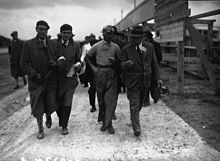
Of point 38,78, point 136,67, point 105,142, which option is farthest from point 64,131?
point 136,67

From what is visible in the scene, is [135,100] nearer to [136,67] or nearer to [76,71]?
[136,67]

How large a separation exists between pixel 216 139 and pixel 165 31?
5.49 meters

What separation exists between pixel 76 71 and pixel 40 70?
711 millimetres

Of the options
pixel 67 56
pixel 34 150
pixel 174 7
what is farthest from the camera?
pixel 174 7

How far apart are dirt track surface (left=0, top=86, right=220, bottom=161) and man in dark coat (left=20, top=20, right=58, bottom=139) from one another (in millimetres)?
472

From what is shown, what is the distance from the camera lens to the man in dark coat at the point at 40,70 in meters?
4.24

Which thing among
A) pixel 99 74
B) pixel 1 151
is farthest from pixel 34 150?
pixel 99 74

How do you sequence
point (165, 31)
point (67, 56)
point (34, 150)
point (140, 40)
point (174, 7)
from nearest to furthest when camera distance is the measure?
point (34, 150), point (140, 40), point (67, 56), point (174, 7), point (165, 31)

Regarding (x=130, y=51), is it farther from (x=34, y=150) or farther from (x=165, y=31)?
(x=165, y=31)

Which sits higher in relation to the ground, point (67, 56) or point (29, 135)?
point (67, 56)

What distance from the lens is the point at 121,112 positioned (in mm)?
6148

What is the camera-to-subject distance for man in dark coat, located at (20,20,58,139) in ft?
13.9

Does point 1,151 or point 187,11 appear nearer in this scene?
point 1,151

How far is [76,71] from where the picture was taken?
15.3 feet
